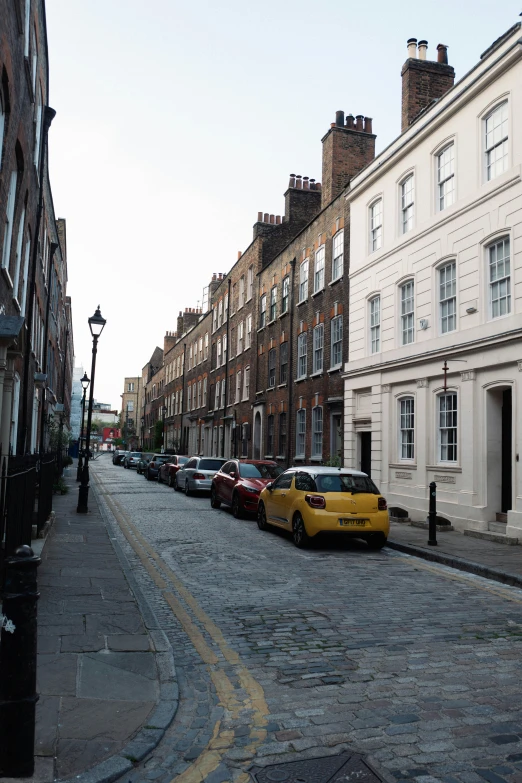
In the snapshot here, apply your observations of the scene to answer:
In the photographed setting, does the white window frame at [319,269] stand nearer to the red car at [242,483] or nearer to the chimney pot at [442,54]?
the chimney pot at [442,54]

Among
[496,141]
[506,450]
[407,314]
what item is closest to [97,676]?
[506,450]

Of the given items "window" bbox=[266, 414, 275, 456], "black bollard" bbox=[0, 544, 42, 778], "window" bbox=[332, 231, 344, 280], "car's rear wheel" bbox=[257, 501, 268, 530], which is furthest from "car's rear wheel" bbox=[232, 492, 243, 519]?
"black bollard" bbox=[0, 544, 42, 778]

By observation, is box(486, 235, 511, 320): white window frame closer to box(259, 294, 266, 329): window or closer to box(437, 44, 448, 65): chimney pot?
box(437, 44, 448, 65): chimney pot

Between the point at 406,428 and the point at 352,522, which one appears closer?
the point at 352,522

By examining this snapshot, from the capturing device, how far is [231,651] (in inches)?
226

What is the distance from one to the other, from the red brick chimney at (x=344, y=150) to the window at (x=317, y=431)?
8034mm

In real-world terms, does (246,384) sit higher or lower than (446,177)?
lower

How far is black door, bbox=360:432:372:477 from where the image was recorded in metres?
20.3

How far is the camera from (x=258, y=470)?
60.3 feet

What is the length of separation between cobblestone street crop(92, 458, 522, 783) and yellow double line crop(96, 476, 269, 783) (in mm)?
12

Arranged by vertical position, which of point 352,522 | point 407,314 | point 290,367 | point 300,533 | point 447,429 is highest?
point 407,314

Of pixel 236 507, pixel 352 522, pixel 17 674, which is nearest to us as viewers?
pixel 17 674

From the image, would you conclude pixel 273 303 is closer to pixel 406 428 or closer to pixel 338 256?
pixel 338 256

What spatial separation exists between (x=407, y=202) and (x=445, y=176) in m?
1.91
